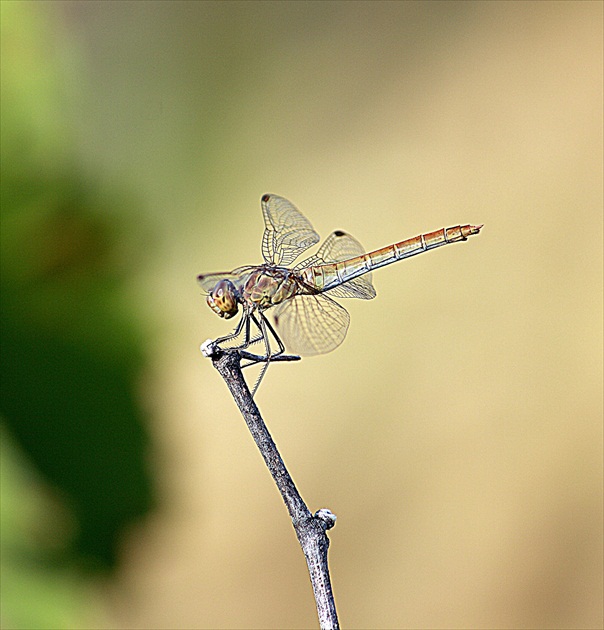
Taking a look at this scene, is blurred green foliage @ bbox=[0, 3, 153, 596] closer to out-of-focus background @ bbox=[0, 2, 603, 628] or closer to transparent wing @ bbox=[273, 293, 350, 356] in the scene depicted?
out-of-focus background @ bbox=[0, 2, 603, 628]

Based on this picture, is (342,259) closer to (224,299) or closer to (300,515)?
(224,299)

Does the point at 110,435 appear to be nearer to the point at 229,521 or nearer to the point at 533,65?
the point at 229,521

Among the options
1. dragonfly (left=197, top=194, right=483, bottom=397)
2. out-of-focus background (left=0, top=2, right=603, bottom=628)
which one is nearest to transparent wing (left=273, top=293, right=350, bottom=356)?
dragonfly (left=197, top=194, right=483, bottom=397)

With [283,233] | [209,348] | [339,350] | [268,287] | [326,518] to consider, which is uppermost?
[339,350]

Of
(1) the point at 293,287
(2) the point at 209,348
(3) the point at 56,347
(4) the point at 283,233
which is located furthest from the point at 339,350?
(2) the point at 209,348

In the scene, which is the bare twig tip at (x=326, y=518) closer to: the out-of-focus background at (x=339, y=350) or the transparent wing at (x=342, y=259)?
the transparent wing at (x=342, y=259)

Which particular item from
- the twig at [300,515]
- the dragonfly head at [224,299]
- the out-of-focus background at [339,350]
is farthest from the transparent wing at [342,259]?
the out-of-focus background at [339,350]

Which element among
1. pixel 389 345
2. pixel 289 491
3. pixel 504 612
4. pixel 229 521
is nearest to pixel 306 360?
pixel 389 345
